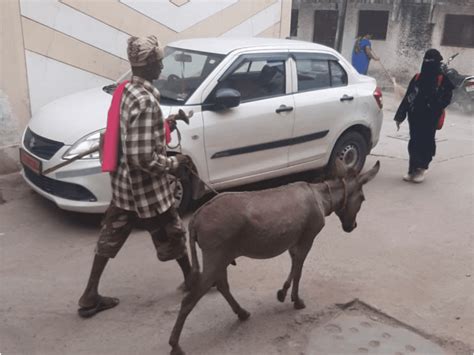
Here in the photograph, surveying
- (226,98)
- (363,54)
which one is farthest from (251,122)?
(363,54)

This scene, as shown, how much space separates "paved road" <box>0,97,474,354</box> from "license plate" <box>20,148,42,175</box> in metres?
0.55

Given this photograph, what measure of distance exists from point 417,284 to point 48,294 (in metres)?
2.93

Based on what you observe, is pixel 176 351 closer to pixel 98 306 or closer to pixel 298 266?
pixel 98 306

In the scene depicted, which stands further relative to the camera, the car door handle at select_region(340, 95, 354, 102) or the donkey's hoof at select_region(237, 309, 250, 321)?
the car door handle at select_region(340, 95, 354, 102)

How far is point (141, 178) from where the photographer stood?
3.23 metres

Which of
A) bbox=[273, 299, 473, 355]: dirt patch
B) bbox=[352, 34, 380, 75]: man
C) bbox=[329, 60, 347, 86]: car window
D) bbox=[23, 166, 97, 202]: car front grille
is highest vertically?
bbox=[329, 60, 347, 86]: car window

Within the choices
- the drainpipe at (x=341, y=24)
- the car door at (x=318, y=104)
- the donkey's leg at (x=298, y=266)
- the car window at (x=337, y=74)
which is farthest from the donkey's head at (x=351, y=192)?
the drainpipe at (x=341, y=24)

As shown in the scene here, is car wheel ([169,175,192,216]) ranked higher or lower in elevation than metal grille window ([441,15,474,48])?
lower

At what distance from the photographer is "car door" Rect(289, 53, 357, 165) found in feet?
19.0

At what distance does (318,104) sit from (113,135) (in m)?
3.25

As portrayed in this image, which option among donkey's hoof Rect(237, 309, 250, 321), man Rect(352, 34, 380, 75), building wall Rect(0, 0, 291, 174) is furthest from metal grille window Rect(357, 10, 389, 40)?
donkey's hoof Rect(237, 309, 250, 321)

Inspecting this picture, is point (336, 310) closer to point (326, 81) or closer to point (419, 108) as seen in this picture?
point (326, 81)

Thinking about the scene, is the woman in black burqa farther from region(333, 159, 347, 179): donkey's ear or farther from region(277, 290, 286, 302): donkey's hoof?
region(277, 290, 286, 302): donkey's hoof

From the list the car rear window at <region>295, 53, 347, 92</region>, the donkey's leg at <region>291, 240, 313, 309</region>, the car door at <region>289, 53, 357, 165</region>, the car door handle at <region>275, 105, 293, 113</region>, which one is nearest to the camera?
the donkey's leg at <region>291, 240, 313, 309</region>
